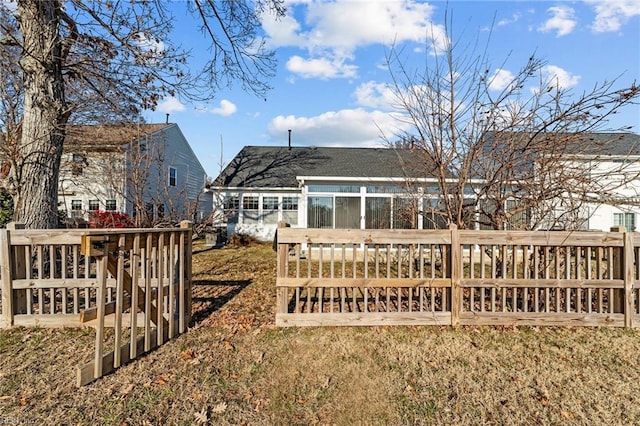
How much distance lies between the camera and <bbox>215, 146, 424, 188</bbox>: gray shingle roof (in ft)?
43.3

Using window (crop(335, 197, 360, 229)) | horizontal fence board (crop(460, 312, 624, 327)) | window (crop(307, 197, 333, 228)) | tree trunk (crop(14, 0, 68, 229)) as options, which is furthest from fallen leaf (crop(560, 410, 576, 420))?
window (crop(307, 197, 333, 228))

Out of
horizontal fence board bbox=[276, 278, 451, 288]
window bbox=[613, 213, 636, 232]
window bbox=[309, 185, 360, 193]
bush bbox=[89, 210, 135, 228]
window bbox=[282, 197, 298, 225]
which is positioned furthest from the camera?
window bbox=[282, 197, 298, 225]

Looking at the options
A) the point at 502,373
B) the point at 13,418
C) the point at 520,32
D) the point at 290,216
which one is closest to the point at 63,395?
the point at 13,418

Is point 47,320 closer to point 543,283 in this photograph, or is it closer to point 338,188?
point 543,283

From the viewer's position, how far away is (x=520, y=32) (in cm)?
549

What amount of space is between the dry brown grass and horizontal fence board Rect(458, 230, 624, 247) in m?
1.12

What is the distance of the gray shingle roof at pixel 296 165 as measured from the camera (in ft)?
43.3

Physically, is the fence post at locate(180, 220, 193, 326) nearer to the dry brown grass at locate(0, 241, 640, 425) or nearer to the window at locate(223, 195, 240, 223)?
the dry brown grass at locate(0, 241, 640, 425)

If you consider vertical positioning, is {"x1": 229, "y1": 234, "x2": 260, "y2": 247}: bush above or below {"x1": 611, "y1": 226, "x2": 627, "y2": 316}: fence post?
below

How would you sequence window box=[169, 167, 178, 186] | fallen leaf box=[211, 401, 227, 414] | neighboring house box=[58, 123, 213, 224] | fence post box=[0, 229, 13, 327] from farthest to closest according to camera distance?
window box=[169, 167, 178, 186] < neighboring house box=[58, 123, 213, 224] < fence post box=[0, 229, 13, 327] < fallen leaf box=[211, 401, 227, 414]

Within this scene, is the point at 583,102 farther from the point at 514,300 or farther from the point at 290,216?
the point at 290,216

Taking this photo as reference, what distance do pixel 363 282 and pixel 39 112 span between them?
587 centimetres

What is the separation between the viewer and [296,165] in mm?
15969

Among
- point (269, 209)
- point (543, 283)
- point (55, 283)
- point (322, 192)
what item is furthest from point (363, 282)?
point (269, 209)
